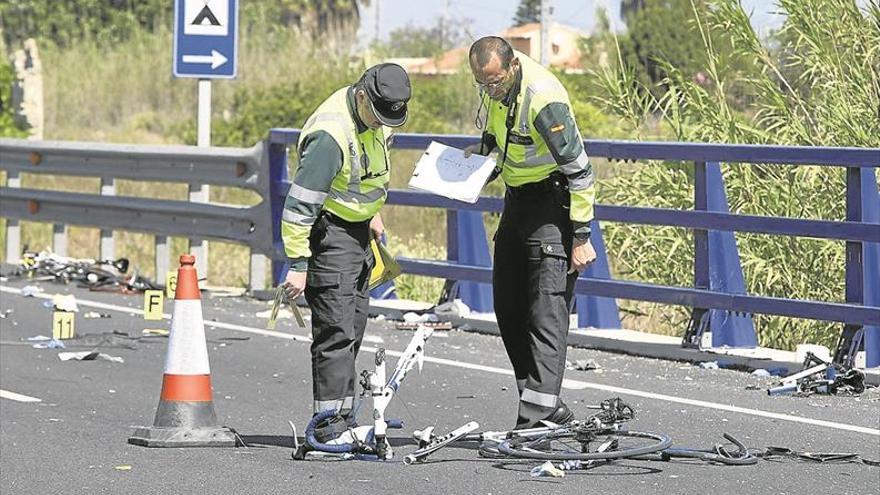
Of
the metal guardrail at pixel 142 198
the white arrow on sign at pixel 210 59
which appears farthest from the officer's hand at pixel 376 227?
the white arrow on sign at pixel 210 59

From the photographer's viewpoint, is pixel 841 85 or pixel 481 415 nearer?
pixel 481 415

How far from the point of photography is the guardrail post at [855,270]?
1014 centimetres

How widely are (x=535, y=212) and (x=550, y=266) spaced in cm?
25

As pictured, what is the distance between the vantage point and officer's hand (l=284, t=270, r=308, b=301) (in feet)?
25.3

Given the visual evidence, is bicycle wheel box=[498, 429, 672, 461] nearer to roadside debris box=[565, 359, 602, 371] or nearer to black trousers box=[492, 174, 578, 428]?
black trousers box=[492, 174, 578, 428]

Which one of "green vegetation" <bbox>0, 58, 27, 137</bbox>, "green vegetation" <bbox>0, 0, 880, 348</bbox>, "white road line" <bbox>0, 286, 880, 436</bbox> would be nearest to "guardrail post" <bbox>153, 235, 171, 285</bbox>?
"green vegetation" <bbox>0, 0, 880, 348</bbox>

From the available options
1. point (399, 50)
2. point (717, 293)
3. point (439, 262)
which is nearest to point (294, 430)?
point (717, 293)

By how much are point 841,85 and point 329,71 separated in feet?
74.0

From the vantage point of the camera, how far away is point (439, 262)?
42.5 ft

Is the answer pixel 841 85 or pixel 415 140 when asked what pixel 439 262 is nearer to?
pixel 415 140

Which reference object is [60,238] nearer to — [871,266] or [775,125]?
[775,125]

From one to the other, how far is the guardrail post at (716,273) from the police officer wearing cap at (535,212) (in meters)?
2.86

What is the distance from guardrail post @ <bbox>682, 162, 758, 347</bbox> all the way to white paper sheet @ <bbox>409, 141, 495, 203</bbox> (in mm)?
3013

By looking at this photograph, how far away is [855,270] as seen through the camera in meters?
10.2
